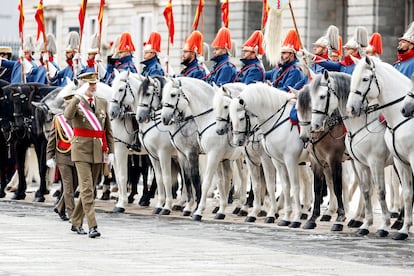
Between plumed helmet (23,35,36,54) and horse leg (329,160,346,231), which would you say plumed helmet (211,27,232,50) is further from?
plumed helmet (23,35,36,54)

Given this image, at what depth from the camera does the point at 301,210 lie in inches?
830

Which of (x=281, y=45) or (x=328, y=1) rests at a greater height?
(x=328, y=1)

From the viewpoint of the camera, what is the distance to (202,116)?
2073cm

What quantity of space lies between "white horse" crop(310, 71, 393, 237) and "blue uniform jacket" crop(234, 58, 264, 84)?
2813 millimetres

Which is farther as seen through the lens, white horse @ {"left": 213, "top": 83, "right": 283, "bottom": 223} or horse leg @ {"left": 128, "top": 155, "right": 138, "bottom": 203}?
horse leg @ {"left": 128, "top": 155, "right": 138, "bottom": 203}

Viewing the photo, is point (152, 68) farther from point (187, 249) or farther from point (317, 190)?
point (187, 249)

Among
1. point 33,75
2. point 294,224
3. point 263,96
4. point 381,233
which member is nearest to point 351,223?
point 294,224

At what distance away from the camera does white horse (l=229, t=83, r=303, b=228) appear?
19.5 meters

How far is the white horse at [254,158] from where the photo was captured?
19.8 metres

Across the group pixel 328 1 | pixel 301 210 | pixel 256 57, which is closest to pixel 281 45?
pixel 256 57

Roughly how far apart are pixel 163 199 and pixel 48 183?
428 cm

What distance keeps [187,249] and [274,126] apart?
4268mm

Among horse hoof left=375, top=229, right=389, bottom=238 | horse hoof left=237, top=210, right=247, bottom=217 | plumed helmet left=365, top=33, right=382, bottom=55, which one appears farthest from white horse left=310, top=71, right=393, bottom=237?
horse hoof left=237, top=210, right=247, bottom=217

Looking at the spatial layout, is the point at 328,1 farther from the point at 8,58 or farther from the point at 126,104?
the point at 126,104
